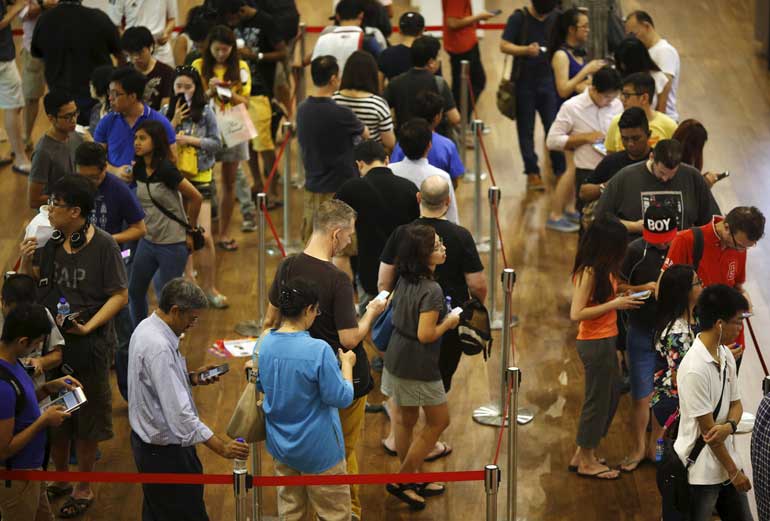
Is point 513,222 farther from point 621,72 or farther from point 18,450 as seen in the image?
point 18,450

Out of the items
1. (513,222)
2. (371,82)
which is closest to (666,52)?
(513,222)

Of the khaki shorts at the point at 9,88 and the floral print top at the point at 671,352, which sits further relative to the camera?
the khaki shorts at the point at 9,88

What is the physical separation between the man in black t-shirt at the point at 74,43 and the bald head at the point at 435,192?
12.5 feet

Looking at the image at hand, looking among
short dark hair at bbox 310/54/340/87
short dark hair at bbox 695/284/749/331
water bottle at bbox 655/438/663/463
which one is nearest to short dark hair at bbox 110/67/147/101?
short dark hair at bbox 310/54/340/87

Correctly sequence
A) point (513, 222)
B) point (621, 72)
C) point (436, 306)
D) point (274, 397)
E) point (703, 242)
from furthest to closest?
1. point (513, 222)
2. point (621, 72)
3. point (703, 242)
4. point (436, 306)
5. point (274, 397)

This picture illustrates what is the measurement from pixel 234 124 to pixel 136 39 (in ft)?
3.00

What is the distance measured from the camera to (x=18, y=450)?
5.29m

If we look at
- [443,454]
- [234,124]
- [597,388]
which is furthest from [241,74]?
[597,388]

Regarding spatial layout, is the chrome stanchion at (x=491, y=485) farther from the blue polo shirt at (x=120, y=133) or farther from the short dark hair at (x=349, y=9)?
the short dark hair at (x=349, y=9)

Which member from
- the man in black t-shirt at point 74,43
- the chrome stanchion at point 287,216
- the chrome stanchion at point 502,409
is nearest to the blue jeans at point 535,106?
the chrome stanchion at point 287,216

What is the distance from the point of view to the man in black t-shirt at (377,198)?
6984 millimetres

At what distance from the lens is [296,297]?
5.12 m

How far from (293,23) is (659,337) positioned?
5470mm

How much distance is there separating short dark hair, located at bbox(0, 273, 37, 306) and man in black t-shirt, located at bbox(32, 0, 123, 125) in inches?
145
